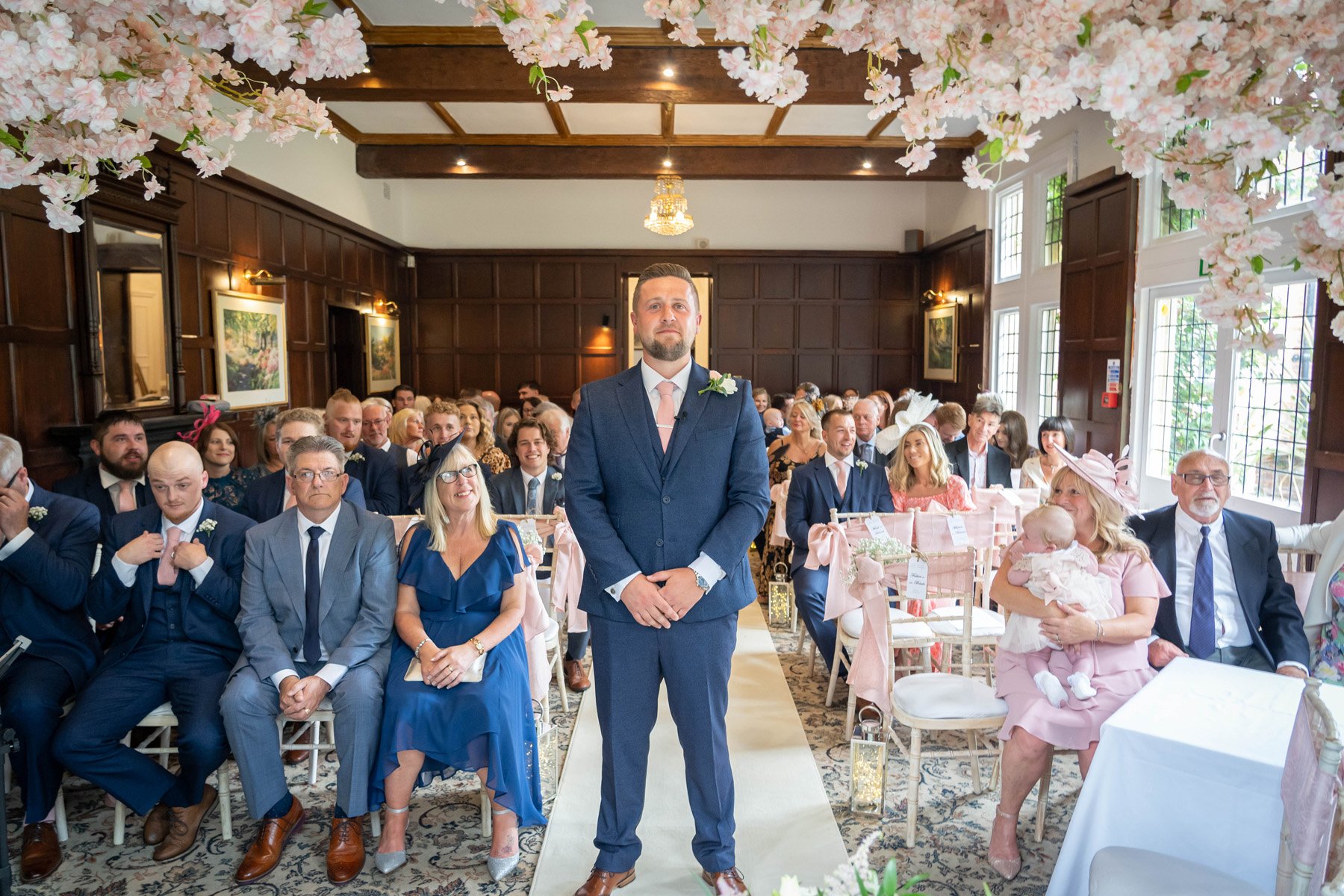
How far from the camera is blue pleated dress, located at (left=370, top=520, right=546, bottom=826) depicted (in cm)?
289

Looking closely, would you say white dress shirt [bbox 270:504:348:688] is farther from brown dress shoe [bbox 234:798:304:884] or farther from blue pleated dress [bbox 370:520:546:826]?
brown dress shoe [bbox 234:798:304:884]

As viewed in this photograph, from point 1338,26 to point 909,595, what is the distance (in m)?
2.64

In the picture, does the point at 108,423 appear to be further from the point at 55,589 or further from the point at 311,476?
the point at 311,476

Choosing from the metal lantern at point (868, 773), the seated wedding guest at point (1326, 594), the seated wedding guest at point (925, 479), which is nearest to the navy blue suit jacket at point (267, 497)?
the seated wedding guest at point (1326, 594)

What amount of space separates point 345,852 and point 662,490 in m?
1.71

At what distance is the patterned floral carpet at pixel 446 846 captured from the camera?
9.05 feet

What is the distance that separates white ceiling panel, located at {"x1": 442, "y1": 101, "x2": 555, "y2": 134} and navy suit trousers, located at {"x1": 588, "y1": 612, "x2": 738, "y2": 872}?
8.24m

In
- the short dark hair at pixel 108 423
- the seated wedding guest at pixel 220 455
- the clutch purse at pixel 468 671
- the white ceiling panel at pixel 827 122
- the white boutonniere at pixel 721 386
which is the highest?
the white ceiling panel at pixel 827 122

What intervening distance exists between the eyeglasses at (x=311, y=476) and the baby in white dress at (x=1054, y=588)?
2547 millimetres

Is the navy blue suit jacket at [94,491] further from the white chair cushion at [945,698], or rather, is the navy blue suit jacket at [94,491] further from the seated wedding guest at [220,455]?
the white chair cushion at [945,698]

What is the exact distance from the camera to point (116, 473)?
423 cm

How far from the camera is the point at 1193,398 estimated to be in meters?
6.84

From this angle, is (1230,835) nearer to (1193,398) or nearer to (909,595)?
(909,595)

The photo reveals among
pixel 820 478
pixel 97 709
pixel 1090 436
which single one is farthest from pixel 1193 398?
pixel 97 709
